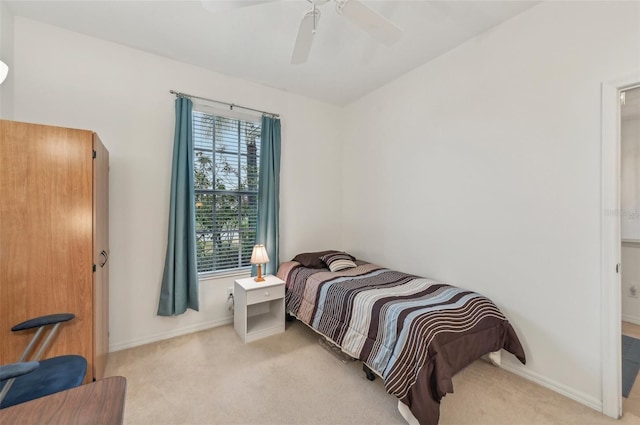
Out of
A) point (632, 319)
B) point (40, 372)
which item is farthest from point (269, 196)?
point (632, 319)

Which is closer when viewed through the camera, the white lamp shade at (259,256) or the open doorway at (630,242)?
the open doorway at (630,242)

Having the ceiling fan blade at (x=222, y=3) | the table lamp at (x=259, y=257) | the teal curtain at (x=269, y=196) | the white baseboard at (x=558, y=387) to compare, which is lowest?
the white baseboard at (x=558, y=387)

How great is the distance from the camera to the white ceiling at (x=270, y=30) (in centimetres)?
204

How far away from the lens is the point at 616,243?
1.70m

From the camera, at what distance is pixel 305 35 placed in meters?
1.73

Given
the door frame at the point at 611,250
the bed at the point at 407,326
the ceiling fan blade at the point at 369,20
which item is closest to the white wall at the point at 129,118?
the bed at the point at 407,326

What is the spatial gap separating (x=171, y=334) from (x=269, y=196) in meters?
1.74

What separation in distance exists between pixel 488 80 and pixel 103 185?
10.7ft

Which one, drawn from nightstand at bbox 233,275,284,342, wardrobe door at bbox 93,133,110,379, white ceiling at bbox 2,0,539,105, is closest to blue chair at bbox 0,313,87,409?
wardrobe door at bbox 93,133,110,379

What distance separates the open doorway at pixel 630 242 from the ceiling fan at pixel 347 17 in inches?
62.0

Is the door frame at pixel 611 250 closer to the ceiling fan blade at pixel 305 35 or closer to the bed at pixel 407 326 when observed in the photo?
the bed at pixel 407 326

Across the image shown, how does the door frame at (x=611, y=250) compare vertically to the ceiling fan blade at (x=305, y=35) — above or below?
below

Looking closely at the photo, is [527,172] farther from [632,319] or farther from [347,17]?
[632,319]

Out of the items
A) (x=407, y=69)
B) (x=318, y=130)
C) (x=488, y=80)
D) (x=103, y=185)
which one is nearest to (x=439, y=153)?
(x=488, y=80)
